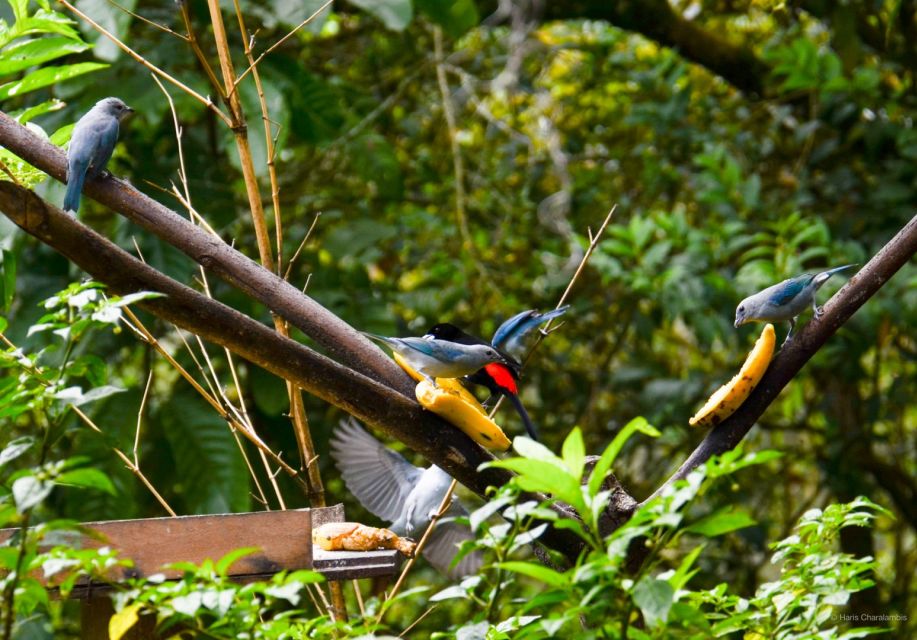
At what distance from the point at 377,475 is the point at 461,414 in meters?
1.40

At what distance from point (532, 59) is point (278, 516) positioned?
3816 millimetres

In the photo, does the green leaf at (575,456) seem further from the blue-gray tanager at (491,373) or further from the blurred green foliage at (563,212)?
the blurred green foliage at (563,212)

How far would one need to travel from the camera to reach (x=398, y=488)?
9.79 feet

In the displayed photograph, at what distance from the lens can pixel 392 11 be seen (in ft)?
11.5

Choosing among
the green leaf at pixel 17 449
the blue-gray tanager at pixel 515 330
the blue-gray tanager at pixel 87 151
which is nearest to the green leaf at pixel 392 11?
the blue-gray tanager at pixel 87 151

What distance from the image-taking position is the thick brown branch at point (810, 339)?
171 cm

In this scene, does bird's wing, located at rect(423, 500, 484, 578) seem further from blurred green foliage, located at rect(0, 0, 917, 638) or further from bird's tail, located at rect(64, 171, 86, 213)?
bird's tail, located at rect(64, 171, 86, 213)

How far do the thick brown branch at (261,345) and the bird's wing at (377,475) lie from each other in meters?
1.32

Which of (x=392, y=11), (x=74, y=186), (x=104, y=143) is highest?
(x=392, y=11)

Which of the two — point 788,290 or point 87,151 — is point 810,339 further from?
point 87,151

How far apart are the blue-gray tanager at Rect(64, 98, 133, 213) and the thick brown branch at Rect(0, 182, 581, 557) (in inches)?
14.7

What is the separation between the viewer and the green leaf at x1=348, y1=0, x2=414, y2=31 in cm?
346

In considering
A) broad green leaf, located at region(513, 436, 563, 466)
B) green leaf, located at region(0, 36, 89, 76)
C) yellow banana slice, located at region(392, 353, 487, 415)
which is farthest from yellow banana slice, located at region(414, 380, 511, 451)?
green leaf, located at region(0, 36, 89, 76)

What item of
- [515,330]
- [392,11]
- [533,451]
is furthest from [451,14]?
[533,451]
